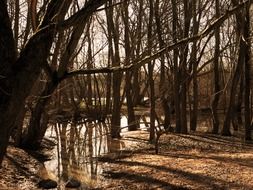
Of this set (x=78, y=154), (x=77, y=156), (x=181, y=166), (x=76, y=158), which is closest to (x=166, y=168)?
(x=181, y=166)

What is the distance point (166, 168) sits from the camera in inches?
438

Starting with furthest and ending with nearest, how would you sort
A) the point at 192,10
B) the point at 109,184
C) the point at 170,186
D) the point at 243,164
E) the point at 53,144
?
1. the point at 192,10
2. the point at 53,144
3. the point at 243,164
4. the point at 109,184
5. the point at 170,186

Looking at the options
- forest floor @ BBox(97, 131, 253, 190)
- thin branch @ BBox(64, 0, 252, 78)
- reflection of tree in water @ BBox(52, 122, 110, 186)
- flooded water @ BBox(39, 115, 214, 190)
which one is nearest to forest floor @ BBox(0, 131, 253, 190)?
forest floor @ BBox(97, 131, 253, 190)

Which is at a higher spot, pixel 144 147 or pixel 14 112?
pixel 14 112

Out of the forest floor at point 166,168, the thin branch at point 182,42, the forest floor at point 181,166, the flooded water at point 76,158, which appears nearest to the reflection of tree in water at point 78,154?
the flooded water at point 76,158

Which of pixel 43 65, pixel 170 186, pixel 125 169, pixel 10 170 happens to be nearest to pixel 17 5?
pixel 10 170

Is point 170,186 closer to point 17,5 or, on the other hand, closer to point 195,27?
point 17,5

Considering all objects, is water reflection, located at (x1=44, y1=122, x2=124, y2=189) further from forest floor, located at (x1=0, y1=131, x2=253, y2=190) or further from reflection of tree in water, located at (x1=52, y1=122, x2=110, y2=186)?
forest floor, located at (x1=0, y1=131, x2=253, y2=190)

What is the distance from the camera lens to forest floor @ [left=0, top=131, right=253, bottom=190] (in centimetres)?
962

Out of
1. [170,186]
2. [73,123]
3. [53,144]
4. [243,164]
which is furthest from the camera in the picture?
[73,123]

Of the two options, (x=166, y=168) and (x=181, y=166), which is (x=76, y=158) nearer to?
(x=166, y=168)

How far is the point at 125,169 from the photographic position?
11.5 meters

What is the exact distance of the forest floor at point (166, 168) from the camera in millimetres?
9625

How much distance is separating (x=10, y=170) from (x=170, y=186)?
447cm
